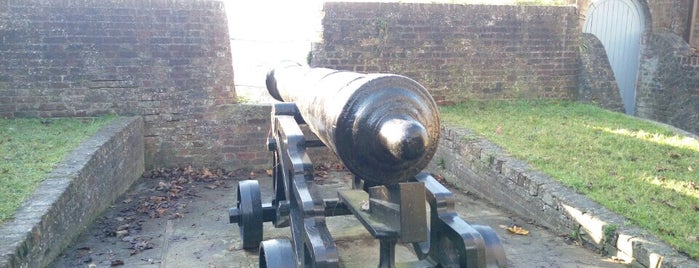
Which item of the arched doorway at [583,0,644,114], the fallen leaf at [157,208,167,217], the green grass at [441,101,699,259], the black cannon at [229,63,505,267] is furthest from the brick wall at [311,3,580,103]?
the black cannon at [229,63,505,267]

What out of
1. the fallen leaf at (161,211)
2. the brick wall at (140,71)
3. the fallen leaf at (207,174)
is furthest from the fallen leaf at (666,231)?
the fallen leaf at (207,174)

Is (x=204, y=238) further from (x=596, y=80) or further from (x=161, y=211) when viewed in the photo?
(x=596, y=80)

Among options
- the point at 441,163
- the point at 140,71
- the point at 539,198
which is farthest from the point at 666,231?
the point at 140,71

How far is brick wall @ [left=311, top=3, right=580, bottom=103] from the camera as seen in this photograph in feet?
28.1

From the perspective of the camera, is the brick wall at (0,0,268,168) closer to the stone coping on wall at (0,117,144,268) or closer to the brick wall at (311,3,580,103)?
the stone coping on wall at (0,117,144,268)

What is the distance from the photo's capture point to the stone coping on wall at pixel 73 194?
11.7ft

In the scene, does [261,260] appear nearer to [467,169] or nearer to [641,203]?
[641,203]

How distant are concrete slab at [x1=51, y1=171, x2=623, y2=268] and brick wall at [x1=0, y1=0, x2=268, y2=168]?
134cm

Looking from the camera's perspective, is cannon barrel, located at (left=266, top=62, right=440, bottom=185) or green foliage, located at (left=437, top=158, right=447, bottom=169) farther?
green foliage, located at (left=437, top=158, right=447, bottom=169)

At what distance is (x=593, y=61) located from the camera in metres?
9.74

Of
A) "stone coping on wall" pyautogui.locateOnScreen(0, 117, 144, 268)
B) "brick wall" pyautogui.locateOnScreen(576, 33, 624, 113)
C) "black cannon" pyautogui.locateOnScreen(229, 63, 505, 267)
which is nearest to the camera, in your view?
"black cannon" pyautogui.locateOnScreen(229, 63, 505, 267)

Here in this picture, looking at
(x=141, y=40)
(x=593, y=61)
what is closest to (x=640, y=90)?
(x=593, y=61)

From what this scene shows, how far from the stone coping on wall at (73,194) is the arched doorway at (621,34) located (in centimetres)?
884

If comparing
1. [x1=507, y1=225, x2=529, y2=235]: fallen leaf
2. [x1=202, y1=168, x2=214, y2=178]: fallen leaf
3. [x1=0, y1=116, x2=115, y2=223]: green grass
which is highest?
[x1=0, y1=116, x2=115, y2=223]: green grass
